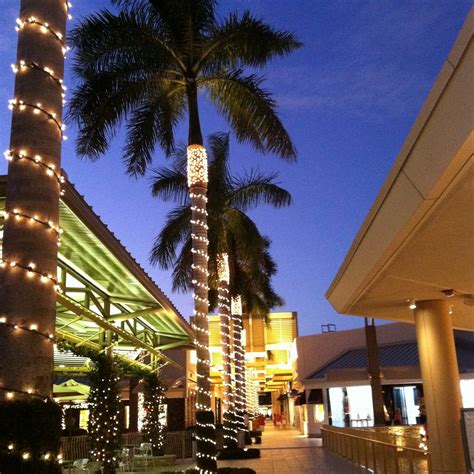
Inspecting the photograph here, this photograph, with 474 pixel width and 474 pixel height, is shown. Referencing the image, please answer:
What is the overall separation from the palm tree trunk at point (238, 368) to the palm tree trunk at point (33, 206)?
22.6 meters

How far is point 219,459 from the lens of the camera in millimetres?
23250

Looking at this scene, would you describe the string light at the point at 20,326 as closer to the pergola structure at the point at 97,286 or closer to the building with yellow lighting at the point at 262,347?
the pergola structure at the point at 97,286

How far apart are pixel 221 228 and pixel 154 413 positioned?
782 centimetres

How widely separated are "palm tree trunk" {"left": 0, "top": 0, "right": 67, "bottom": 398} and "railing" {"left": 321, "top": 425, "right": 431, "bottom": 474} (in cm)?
569

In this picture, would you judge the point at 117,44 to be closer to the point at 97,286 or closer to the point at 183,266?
the point at 97,286

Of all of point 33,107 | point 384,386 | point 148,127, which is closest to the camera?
point 33,107

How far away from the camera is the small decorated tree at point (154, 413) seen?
22.7m

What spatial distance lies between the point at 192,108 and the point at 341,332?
31.6 meters

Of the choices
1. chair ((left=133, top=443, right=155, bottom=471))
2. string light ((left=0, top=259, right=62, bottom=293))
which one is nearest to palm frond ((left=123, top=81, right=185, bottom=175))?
chair ((left=133, top=443, right=155, bottom=471))

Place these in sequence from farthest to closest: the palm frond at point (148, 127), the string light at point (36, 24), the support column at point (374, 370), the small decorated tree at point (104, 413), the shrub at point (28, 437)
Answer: the support column at point (374, 370), the palm frond at point (148, 127), the small decorated tree at point (104, 413), the string light at point (36, 24), the shrub at point (28, 437)

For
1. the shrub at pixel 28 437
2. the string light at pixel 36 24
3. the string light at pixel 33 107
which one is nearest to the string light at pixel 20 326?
the shrub at pixel 28 437

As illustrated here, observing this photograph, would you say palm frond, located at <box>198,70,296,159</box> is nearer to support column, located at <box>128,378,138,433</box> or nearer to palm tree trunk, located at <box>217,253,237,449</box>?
palm tree trunk, located at <box>217,253,237,449</box>

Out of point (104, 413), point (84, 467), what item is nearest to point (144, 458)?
point (84, 467)

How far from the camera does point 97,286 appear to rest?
17.0 m
